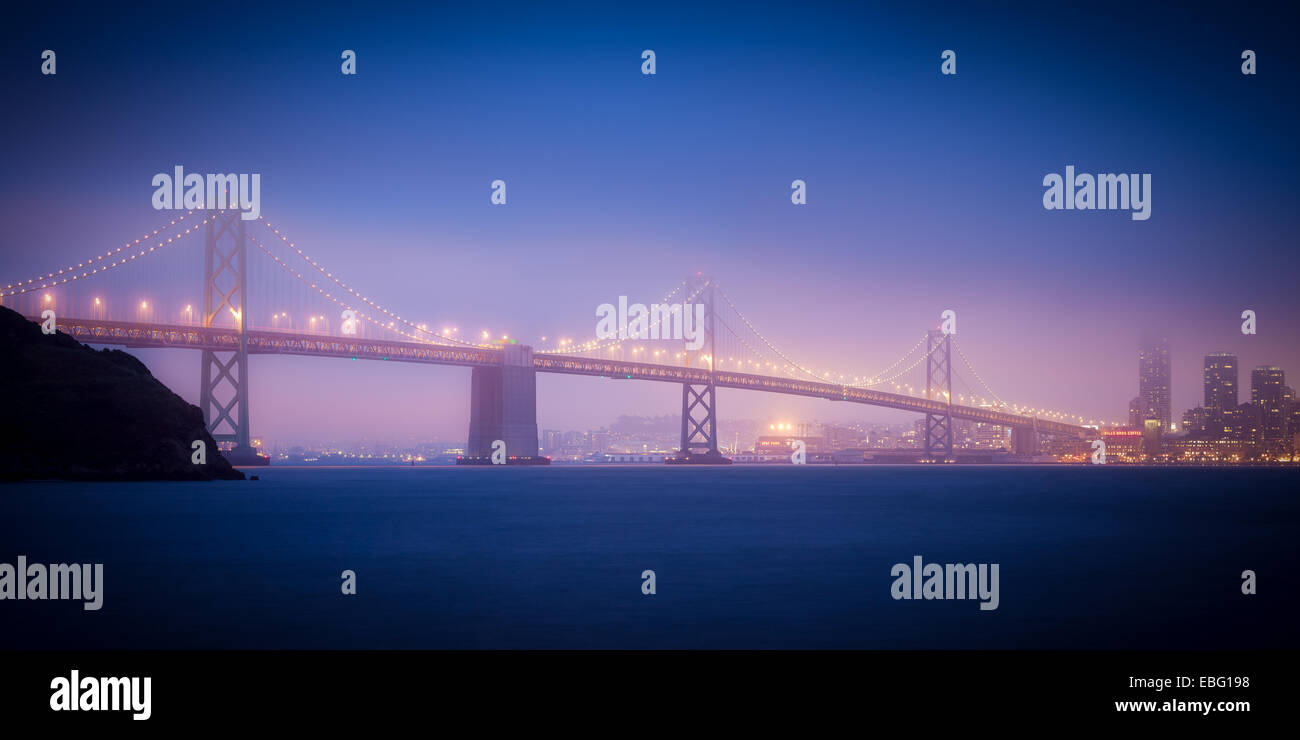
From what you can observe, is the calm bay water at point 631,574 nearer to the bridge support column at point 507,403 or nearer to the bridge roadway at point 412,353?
the bridge roadway at point 412,353

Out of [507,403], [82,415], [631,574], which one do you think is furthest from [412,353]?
[631,574]

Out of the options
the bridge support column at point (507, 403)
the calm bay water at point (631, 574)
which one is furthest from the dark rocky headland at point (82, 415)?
the bridge support column at point (507, 403)

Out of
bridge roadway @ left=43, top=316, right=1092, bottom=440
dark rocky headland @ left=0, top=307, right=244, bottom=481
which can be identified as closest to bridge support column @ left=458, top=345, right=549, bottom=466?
bridge roadway @ left=43, top=316, right=1092, bottom=440

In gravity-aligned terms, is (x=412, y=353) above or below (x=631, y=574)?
above

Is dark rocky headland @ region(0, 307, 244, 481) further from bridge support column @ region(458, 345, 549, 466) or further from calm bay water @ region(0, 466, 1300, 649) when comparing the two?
bridge support column @ region(458, 345, 549, 466)

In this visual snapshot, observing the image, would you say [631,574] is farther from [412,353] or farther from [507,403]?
[507,403]
